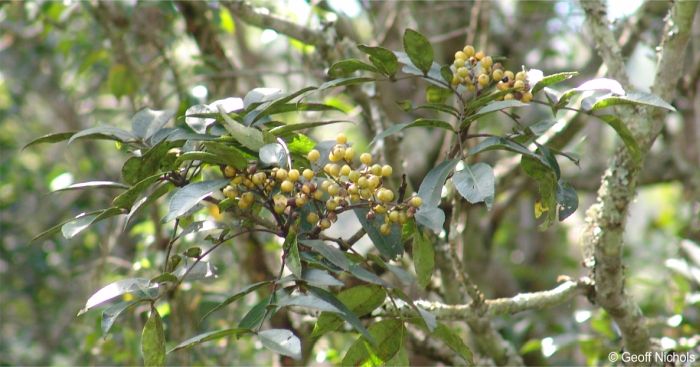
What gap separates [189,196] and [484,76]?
1.36 feet

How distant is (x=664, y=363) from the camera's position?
1361 mm

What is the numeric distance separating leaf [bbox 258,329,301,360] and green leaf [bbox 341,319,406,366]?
19 centimetres

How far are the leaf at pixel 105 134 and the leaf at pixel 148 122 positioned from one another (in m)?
0.02

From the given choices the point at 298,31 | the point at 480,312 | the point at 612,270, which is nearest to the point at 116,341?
the point at 298,31

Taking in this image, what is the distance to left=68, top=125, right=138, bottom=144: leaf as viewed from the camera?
38.8 inches

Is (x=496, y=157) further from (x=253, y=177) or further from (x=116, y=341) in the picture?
(x=253, y=177)

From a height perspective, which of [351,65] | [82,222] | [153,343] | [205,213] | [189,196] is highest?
[351,65]

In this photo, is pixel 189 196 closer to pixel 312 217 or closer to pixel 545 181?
pixel 312 217

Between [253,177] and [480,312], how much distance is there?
1.78 ft

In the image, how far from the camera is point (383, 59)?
1050 millimetres

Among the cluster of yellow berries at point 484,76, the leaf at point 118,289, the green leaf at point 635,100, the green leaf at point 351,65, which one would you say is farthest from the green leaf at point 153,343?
the green leaf at point 635,100

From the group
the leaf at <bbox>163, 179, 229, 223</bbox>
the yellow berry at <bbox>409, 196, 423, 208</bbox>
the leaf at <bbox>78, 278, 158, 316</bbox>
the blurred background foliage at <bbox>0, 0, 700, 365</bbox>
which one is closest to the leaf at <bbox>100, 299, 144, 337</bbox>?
the leaf at <bbox>78, 278, 158, 316</bbox>

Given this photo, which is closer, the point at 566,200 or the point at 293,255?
the point at 293,255

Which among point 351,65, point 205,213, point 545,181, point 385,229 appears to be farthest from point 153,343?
point 205,213
